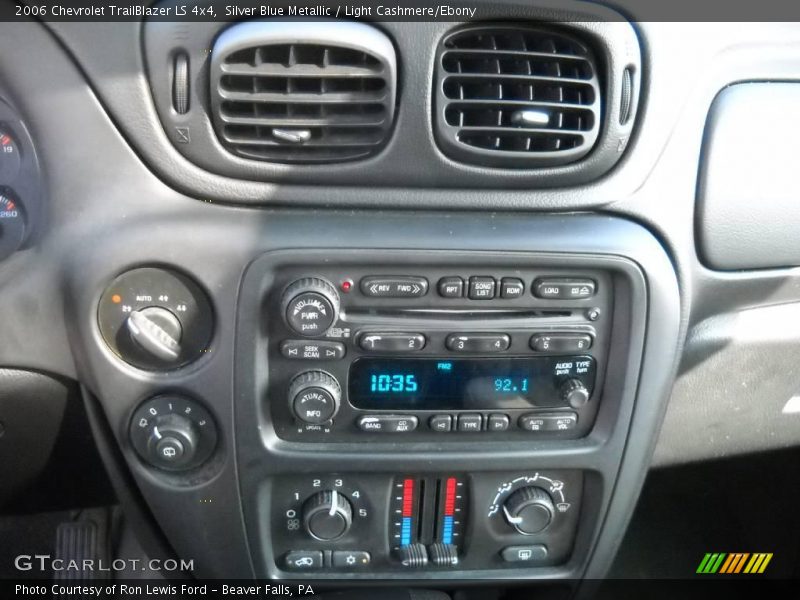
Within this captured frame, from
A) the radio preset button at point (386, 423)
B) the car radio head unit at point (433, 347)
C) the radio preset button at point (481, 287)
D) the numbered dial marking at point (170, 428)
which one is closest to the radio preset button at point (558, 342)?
the car radio head unit at point (433, 347)

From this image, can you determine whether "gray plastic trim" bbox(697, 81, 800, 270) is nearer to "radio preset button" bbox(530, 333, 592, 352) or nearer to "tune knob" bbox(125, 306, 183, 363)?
"radio preset button" bbox(530, 333, 592, 352)

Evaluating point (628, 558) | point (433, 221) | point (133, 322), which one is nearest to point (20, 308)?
point (133, 322)

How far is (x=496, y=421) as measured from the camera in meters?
1.36

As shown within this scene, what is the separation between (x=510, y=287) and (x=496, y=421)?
254 millimetres

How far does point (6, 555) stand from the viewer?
1.74 meters

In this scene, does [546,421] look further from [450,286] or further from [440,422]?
[450,286]

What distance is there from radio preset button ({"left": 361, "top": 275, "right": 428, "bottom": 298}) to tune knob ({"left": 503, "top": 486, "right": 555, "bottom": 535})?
0.47 metres

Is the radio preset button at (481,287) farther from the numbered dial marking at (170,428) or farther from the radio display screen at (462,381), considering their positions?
the numbered dial marking at (170,428)

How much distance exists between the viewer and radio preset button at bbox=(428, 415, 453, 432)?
4.43ft

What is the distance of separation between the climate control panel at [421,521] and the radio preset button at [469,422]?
12cm

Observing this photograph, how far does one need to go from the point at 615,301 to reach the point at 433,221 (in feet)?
1.14

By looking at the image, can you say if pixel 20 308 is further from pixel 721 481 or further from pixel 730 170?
pixel 721 481

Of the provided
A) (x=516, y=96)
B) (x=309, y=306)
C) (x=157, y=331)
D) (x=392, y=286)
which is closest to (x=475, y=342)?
(x=392, y=286)

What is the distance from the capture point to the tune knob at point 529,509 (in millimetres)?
1449
